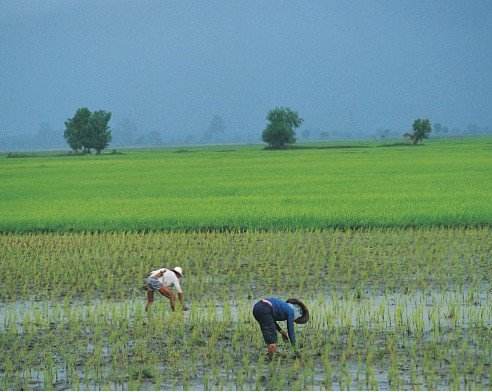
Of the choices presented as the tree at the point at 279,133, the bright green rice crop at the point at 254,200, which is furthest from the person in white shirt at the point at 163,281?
the tree at the point at 279,133

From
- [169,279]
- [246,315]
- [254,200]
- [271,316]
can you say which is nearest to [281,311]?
[271,316]

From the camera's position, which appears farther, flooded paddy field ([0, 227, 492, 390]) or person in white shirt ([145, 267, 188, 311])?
person in white shirt ([145, 267, 188, 311])

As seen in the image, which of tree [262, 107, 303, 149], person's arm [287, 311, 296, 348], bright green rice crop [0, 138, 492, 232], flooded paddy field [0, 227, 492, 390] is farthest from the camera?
tree [262, 107, 303, 149]

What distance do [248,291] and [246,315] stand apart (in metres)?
1.31

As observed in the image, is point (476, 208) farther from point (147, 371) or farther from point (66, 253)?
point (147, 371)

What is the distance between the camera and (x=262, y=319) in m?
5.81

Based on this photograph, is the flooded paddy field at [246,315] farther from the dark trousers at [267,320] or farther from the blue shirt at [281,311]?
the blue shirt at [281,311]

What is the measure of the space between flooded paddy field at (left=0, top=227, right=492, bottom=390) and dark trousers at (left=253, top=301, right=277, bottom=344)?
0.58ft

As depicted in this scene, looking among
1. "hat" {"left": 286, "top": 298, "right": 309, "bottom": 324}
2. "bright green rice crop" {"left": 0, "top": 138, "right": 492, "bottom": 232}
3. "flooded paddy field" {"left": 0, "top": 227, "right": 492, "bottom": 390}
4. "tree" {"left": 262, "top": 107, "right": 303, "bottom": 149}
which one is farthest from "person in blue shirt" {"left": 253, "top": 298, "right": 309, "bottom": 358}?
"tree" {"left": 262, "top": 107, "right": 303, "bottom": 149}

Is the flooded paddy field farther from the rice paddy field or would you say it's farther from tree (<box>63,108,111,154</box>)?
tree (<box>63,108,111,154</box>)

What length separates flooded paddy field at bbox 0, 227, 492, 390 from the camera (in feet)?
18.3

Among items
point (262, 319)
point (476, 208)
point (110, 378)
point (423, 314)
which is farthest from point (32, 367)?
point (476, 208)

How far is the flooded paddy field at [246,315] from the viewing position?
558 cm

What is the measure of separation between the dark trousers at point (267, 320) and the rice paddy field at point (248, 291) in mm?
194
